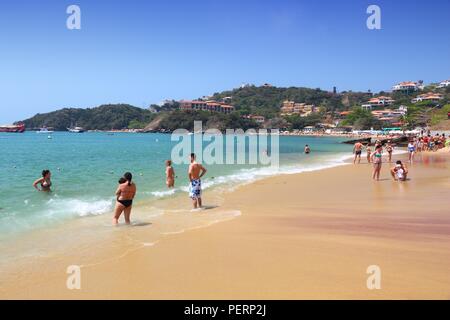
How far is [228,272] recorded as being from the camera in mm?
4984

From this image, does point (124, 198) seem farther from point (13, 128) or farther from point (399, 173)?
point (13, 128)

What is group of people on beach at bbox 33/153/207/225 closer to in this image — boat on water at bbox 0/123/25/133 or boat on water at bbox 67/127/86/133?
boat on water at bbox 0/123/25/133

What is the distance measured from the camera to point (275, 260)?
5434 millimetres

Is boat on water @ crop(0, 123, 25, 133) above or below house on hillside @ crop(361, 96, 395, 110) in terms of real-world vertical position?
below

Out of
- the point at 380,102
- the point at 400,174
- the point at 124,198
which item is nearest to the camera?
the point at 124,198

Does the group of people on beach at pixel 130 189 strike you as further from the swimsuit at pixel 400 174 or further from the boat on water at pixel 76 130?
the boat on water at pixel 76 130

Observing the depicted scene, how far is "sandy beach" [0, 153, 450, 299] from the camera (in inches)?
174

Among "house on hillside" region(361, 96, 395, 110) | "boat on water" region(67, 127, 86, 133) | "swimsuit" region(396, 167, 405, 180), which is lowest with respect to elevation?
"swimsuit" region(396, 167, 405, 180)

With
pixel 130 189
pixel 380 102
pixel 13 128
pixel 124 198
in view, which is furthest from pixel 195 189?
pixel 380 102

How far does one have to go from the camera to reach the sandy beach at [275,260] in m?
4.41

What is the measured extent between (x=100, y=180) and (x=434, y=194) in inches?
560

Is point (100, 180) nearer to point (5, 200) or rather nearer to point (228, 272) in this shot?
point (5, 200)

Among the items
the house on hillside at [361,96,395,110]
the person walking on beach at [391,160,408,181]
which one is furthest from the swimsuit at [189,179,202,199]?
the house on hillside at [361,96,395,110]
